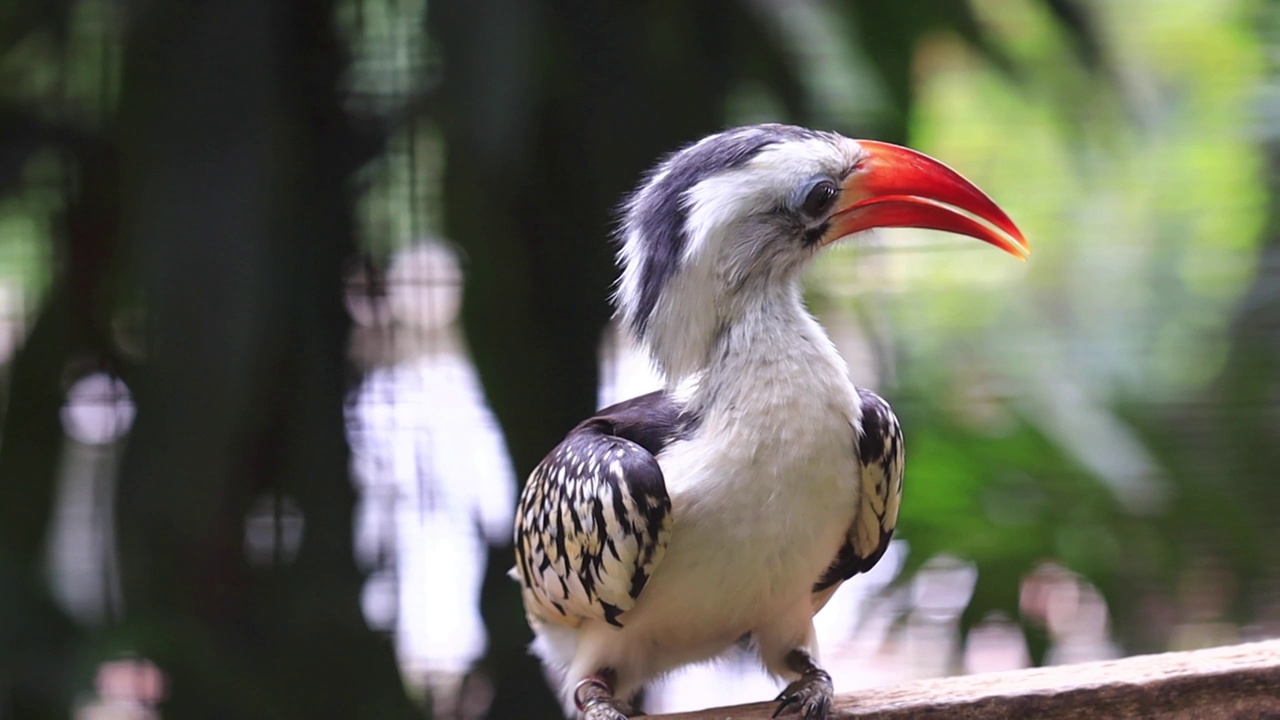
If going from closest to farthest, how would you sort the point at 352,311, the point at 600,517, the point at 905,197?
1. the point at 600,517
2. the point at 905,197
3. the point at 352,311

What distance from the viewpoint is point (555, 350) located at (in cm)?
168

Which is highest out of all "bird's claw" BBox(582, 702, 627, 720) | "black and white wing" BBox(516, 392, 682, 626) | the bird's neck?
the bird's neck

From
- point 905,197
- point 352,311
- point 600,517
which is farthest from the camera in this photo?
point 352,311

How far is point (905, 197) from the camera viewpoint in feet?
3.51

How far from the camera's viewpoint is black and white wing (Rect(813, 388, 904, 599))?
1023mm

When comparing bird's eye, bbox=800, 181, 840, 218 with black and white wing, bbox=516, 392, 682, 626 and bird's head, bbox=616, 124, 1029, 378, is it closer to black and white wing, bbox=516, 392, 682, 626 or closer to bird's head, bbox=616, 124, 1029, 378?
bird's head, bbox=616, 124, 1029, 378

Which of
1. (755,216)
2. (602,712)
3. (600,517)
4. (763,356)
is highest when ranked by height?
(755,216)

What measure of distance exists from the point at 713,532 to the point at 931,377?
42.8 inches

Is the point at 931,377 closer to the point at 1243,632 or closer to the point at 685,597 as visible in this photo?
the point at 1243,632

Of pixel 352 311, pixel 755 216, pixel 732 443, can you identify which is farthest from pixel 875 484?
pixel 352 311

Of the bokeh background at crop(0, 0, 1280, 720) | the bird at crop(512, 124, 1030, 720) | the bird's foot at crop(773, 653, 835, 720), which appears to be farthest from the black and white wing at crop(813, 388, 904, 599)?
the bokeh background at crop(0, 0, 1280, 720)

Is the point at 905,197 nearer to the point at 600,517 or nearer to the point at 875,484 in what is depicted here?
the point at 875,484

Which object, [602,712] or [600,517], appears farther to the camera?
[602,712]

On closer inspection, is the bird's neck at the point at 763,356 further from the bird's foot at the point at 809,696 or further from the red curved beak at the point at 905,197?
the bird's foot at the point at 809,696
